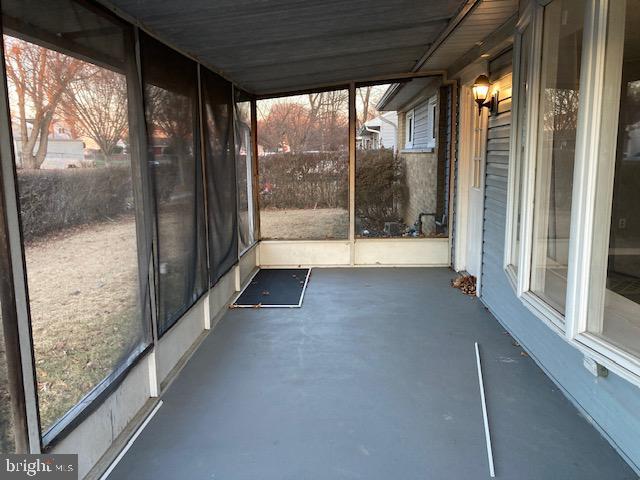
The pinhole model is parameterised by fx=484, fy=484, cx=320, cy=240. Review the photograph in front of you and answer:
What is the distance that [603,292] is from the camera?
222cm

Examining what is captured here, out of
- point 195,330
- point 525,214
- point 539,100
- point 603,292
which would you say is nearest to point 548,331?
point 525,214

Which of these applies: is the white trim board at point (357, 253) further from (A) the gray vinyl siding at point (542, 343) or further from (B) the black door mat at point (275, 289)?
(A) the gray vinyl siding at point (542, 343)

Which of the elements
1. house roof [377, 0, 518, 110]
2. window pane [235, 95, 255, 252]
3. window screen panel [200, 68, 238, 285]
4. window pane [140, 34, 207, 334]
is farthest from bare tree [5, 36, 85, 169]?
window pane [235, 95, 255, 252]

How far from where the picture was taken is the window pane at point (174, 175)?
3.10 metres

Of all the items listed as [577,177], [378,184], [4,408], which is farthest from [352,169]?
[4,408]

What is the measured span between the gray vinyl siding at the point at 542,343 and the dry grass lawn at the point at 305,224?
232 centimetres

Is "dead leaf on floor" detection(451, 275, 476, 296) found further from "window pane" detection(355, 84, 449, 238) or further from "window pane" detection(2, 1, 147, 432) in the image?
"window pane" detection(2, 1, 147, 432)

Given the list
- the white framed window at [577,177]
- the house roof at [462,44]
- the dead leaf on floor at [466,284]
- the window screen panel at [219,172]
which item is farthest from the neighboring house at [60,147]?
the dead leaf on floor at [466,284]

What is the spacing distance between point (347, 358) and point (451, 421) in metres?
1.09

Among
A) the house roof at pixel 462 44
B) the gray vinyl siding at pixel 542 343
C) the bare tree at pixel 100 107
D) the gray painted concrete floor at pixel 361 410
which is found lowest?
the gray painted concrete floor at pixel 361 410

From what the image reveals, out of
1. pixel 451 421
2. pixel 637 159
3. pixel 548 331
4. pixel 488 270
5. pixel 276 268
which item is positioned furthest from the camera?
pixel 276 268

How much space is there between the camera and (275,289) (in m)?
5.77

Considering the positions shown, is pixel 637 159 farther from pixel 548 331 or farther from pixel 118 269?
pixel 118 269

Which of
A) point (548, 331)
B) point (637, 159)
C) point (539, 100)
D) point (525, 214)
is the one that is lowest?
point (548, 331)
